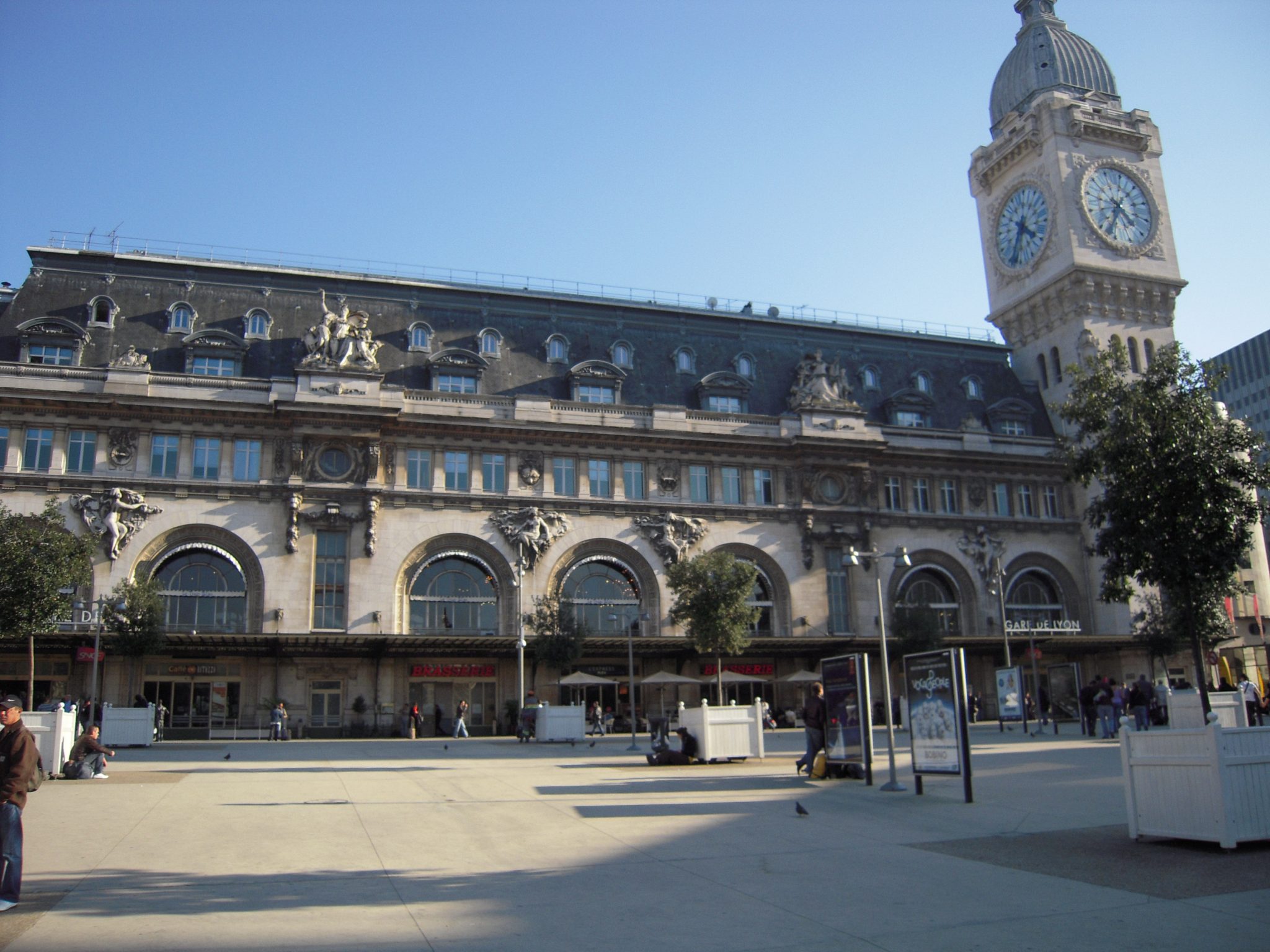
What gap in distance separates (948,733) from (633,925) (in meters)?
10.1

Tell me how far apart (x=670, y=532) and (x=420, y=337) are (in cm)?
1663

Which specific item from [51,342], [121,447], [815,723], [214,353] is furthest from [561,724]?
[51,342]

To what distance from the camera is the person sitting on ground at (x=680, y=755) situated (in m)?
25.5

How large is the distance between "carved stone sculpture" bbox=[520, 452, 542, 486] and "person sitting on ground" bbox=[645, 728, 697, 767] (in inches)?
1073

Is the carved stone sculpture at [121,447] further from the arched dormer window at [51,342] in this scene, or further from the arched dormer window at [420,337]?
the arched dormer window at [420,337]

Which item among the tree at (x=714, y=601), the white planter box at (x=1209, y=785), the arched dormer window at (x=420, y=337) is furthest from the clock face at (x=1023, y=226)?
the white planter box at (x=1209, y=785)

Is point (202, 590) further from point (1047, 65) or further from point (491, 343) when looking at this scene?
point (1047, 65)

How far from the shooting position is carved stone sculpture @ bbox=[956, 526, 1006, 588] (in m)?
59.1

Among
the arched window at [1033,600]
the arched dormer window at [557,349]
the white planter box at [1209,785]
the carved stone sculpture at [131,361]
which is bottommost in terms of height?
the white planter box at [1209,785]

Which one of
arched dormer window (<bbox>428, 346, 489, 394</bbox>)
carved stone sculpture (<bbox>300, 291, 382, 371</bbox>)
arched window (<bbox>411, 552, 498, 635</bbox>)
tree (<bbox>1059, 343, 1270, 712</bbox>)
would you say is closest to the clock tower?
arched dormer window (<bbox>428, 346, 489, 394</bbox>)

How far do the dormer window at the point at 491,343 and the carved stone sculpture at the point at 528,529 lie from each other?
9441mm

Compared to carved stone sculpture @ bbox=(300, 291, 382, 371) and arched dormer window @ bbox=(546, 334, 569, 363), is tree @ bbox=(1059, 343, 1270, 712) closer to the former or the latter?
carved stone sculpture @ bbox=(300, 291, 382, 371)

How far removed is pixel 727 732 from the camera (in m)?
26.3

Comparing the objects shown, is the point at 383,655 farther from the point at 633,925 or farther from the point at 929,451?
the point at 633,925
